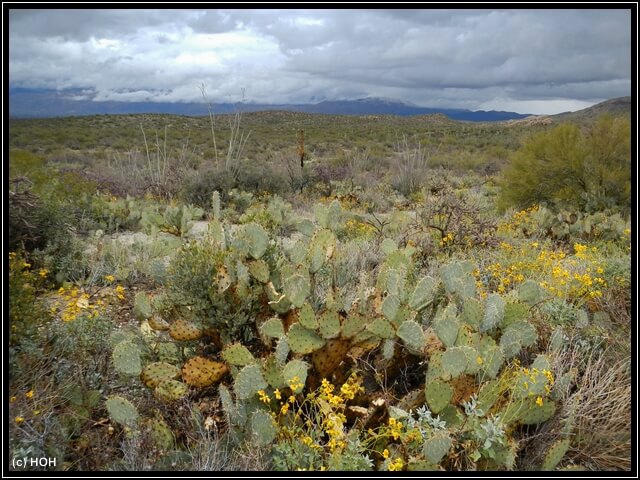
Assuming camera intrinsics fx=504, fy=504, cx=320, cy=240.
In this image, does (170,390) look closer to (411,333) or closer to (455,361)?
(411,333)

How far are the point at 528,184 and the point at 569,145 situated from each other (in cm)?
113

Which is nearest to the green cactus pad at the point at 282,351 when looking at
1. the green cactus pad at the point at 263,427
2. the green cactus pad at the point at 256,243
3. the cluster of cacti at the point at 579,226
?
the green cactus pad at the point at 263,427

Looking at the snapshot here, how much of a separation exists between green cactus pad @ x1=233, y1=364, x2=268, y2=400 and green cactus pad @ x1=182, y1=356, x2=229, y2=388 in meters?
0.39

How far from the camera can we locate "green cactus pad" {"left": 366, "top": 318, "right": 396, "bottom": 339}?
10.6ft

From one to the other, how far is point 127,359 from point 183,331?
16.4 inches

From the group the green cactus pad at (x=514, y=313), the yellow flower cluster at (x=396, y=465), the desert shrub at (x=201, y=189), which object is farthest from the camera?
the desert shrub at (x=201, y=189)

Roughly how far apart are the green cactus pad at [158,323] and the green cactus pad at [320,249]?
1.15m

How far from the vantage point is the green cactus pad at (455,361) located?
2973 millimetres

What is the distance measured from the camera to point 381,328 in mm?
3238

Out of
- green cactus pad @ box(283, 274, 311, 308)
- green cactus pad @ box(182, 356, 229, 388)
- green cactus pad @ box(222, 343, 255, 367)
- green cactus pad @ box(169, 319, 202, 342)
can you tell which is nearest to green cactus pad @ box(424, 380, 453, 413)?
green cactus pad @ box(283, 274, 311, 308)

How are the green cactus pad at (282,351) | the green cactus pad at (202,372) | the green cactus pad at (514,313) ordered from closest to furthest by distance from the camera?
the green cactus pad at (282,351), the green cactus pad at (202,372), the green cactus pad at (514,313)

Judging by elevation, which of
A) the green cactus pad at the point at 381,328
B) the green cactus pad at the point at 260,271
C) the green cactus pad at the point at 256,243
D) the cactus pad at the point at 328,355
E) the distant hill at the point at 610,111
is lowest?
the cactus pad at the point at 328,355

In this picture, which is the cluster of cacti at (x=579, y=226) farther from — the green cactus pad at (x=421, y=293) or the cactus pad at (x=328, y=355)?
the cactus pad at (x=328, y=355)

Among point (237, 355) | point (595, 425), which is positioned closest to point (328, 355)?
point (237, 355)
